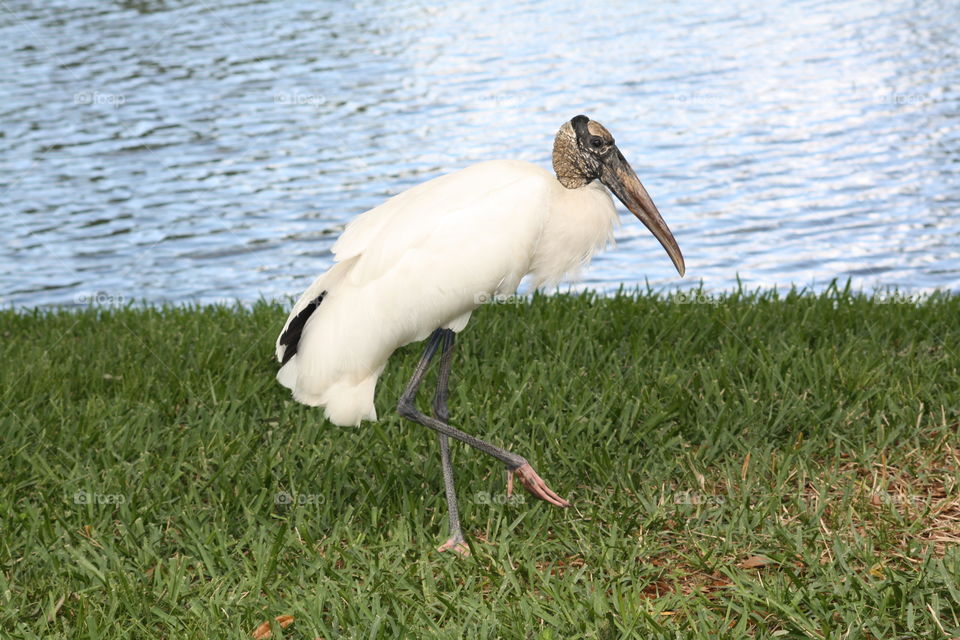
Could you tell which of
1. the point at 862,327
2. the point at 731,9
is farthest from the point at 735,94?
the point at 862,327

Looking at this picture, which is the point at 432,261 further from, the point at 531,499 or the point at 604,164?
the point at 531,499

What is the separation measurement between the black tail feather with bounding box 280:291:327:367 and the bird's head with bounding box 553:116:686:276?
997mm

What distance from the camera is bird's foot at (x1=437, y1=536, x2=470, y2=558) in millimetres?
3857

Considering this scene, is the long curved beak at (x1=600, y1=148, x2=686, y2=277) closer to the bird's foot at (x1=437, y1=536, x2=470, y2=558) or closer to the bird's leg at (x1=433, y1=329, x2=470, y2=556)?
the bird's leg at (x1=433, y1=329, x2=470, y2=556)

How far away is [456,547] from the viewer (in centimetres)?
389

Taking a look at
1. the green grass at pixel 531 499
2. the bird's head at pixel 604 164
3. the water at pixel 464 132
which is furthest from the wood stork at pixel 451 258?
the water at pixel 464 132

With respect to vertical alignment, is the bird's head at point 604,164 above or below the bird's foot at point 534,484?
above

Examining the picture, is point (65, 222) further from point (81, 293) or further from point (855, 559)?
point (855, 559)

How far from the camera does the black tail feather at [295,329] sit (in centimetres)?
407

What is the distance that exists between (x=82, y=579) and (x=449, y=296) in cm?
155

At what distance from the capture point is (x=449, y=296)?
382 cm

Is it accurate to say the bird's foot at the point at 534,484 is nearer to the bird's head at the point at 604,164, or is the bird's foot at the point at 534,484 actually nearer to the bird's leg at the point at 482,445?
the bird's leg at the point at 482,445

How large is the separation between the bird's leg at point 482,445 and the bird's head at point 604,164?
78 centimetres

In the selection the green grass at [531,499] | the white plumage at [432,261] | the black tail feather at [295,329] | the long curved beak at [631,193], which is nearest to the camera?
the green grass at [531,499]
